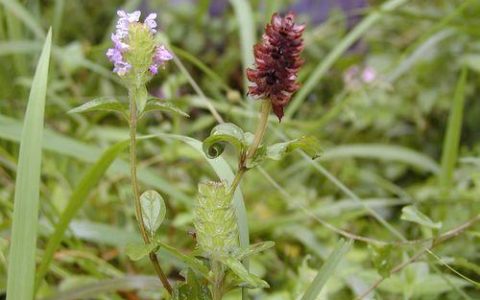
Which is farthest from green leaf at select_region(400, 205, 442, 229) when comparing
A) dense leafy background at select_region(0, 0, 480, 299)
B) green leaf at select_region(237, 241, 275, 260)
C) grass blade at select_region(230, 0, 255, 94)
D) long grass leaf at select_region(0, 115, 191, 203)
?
grass blade at select_region(230, 0, 255, 94)

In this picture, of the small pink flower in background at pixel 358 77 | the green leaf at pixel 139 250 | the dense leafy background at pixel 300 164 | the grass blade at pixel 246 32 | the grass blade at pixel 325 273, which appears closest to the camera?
the green leaf at pixel 139 250

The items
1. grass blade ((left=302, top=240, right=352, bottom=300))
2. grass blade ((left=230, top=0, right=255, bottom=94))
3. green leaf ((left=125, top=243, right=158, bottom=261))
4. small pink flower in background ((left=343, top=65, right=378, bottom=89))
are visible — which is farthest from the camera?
small pink flower in background ((left=343, top=65, right=378, bottom=89))

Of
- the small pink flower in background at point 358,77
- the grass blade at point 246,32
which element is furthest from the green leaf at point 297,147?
the small pink flower in background at point 358,77

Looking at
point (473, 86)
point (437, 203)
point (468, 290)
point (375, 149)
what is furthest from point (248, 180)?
point (473, 86)

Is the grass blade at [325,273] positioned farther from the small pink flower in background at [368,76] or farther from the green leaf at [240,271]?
the small pink flower in background at [368,76]

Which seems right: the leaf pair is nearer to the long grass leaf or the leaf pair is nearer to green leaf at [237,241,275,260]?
green leaf at [237,241,275,260]

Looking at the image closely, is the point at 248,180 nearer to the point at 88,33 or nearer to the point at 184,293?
the point at 184,293

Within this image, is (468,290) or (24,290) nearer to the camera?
(24,290)
